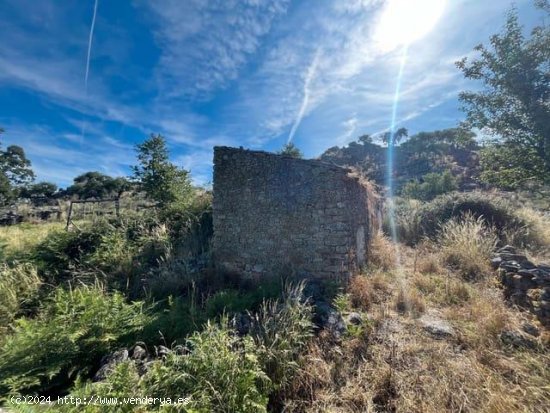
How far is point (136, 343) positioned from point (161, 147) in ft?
32.0

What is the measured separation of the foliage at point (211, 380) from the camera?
2.30m

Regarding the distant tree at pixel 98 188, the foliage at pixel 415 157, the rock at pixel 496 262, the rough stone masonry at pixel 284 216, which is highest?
the foliage at pixel 415 157

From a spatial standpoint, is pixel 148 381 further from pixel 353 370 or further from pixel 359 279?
pixel 359 279

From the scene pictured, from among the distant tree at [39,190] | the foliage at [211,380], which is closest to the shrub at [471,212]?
the foliage at [211,380]

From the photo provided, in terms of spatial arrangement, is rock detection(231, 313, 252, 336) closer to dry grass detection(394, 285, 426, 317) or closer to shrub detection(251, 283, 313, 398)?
shrub detection(251, 283, 313, 398)

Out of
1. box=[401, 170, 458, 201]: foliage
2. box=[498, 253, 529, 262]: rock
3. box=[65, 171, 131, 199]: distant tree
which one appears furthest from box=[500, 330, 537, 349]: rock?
box=[65, 171, 131, 199]: distant tree

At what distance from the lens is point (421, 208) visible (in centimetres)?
1066

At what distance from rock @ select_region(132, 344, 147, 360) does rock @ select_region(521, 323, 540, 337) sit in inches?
194

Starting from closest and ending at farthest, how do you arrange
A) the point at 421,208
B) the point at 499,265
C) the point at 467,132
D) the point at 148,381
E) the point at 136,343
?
the point at 148,381
the point at 136,343
the point at 499,265
the point at 467,132
the point at 421,208

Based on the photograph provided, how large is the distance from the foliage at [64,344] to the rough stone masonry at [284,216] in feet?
8.85

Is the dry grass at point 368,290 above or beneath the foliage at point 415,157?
beneath

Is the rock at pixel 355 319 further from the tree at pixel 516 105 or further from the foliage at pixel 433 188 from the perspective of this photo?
the foliage at pixel 433 188

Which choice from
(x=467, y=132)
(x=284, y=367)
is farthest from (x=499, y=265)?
(x=284, y=367)

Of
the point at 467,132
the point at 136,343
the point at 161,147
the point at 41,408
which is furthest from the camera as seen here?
the point at 161,147
